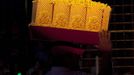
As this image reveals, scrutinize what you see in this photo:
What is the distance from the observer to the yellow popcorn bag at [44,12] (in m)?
3.61

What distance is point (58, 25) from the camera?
3.57 metres

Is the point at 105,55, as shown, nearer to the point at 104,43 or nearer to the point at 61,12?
the point at 104,43

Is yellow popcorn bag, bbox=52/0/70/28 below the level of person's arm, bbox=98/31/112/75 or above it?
above

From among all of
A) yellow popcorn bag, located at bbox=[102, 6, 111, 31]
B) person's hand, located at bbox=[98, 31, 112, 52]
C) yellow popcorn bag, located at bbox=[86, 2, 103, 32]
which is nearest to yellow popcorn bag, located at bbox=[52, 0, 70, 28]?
yellow popcorn bag, located at bbox=[86, 2, 103, 32]

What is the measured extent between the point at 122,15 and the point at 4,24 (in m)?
10.9

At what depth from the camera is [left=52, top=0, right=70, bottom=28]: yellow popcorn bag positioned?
362 cm

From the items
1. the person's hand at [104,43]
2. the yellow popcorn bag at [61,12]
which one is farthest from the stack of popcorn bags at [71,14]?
the person's hand at [104,43]

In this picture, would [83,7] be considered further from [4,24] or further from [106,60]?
[4,24]

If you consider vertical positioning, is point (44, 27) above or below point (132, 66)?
above

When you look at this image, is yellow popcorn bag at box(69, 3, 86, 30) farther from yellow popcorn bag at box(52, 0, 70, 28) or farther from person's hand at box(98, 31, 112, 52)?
person's hand at box(98, 31, 112, 52)

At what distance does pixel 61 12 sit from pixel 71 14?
12cm

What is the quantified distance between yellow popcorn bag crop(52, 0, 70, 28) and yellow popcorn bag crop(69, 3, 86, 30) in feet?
0.17

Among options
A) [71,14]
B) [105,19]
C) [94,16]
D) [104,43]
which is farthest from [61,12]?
[104,43]

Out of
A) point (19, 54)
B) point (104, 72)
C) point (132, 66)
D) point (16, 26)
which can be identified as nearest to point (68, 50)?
point (104, 72)
